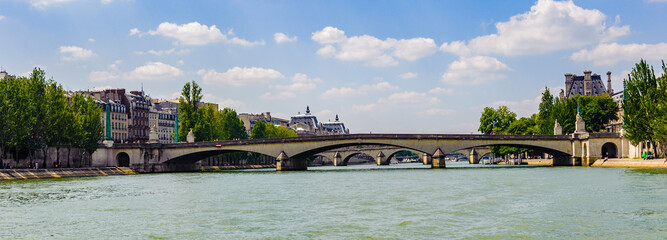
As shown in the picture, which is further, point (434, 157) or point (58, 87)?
point (434, 157)

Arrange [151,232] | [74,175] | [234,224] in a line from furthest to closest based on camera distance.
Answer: [74,175] → [234,224] → [151,232]

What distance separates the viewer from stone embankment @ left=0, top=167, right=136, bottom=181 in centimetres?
6103

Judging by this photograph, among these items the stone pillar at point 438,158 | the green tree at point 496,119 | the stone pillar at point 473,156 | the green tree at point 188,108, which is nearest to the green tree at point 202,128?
the green tree at point 188,108

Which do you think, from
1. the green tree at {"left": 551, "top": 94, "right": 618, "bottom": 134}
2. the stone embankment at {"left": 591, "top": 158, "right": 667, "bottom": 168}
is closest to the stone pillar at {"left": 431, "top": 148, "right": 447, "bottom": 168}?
the stone embankment at {"left": 591, "top": 158, "right": 667, "bottom": 168}

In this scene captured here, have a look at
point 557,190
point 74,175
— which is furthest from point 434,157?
point 557,190

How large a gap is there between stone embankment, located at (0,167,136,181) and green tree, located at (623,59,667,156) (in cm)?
5383

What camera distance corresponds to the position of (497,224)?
22.5 meters

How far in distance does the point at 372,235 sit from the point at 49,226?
36.7 ft

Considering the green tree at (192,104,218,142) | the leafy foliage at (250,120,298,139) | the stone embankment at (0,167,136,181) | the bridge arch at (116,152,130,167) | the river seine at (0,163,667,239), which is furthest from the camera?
the leafy foliage at (250,120,298,139)

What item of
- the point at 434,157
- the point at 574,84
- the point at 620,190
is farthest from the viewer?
the point at 574,84

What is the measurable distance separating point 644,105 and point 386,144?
90.1ft

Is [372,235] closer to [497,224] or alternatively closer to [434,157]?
[497,224]

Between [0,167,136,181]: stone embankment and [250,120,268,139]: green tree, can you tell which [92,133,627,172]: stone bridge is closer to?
[0,167,136,181]: stone embankment

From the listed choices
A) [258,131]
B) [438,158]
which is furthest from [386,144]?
[258,131]
